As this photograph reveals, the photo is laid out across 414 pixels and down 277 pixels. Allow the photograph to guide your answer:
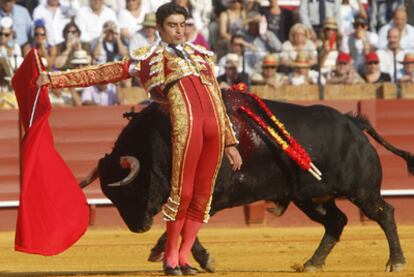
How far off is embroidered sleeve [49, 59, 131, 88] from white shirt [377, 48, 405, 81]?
6371 millimetres

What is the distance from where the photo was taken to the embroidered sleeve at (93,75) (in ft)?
23.2

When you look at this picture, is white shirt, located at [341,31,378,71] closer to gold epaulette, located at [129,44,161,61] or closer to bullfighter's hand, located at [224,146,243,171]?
bullfighter's hand, located at [224,146,243,171]

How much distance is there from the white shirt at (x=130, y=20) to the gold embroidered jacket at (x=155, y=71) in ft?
19.8

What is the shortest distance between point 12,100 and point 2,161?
61 centimetres

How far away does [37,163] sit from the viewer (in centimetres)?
721

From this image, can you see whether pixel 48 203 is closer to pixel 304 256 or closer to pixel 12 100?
pixel 304 256

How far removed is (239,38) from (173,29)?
6081 mm

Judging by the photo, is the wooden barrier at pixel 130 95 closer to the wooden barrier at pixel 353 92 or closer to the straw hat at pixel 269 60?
the straw hat at pixel 269 60

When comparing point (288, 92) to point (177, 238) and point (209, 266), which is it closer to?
point (209, 266)

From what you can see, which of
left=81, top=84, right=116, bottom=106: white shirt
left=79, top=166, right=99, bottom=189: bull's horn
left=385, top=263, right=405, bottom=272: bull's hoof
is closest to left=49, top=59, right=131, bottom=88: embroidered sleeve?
left=79, top=166, right=99, bottom=189: bull's horn

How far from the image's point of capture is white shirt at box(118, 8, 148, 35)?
13.1 m

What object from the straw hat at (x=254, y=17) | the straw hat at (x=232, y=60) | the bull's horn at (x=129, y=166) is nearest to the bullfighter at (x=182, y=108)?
the bull's horn at (x=129, y=166)

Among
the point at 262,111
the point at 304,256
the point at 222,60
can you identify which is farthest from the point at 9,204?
the point at 262,111

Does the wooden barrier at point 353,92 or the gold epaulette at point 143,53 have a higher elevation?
the gold epaulette at point 143,53
